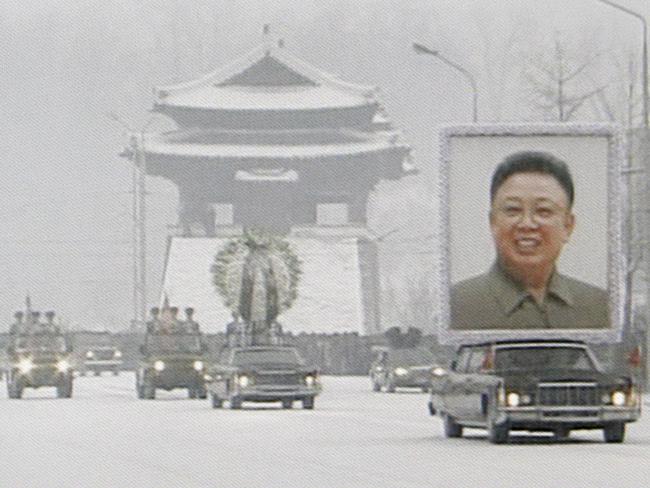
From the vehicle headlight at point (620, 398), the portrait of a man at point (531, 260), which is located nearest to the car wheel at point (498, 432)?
the vehicle headlight at point (620, 398)

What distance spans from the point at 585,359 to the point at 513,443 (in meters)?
1.63

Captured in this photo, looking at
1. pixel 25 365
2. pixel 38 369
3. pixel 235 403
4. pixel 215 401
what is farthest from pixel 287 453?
pixel 25 365

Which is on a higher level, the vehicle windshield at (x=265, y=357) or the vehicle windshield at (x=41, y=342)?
the vehicle windshield at (x=41, y=342)

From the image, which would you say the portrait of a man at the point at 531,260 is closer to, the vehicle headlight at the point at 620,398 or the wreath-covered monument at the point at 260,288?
the vehicle headlight at the point at 620,398

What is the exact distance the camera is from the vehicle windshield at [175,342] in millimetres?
62206

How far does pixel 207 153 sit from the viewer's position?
14088cm

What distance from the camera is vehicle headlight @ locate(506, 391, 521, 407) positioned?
106 ft

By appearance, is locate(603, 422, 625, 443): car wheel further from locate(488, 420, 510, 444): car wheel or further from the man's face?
the man's face

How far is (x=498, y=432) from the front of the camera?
32.9m

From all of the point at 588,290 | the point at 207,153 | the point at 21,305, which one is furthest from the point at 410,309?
the point at 588,290

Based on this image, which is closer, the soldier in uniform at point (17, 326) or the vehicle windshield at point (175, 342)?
the vehicle windshield at point (175, 342)

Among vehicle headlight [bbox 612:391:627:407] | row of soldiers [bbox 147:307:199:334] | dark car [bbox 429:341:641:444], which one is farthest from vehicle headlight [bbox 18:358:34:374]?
vehicle headlight [bbox 612:391:627:407]

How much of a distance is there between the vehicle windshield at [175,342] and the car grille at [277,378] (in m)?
12.2

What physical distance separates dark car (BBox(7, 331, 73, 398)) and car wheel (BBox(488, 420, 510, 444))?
30120 millimetres
